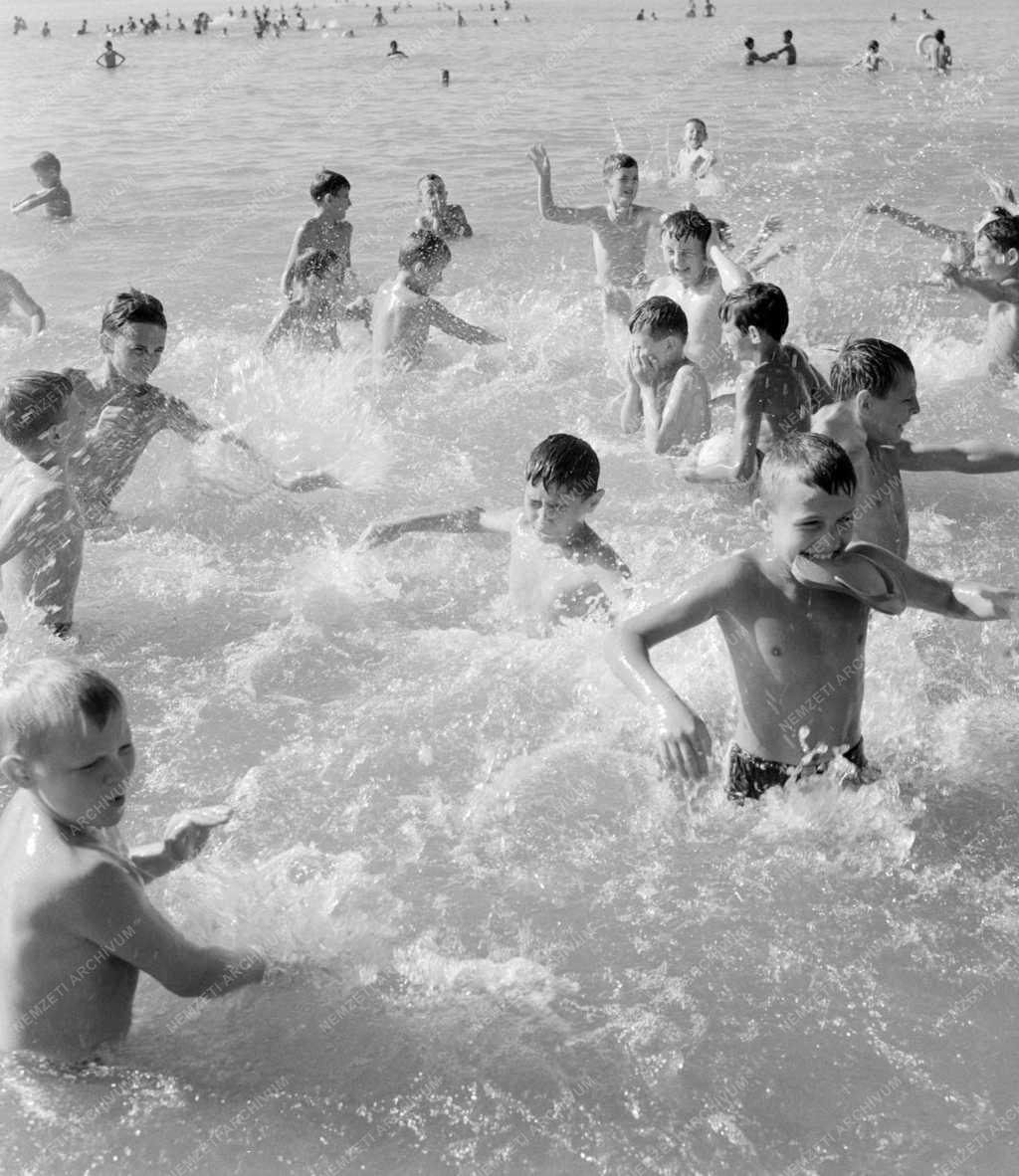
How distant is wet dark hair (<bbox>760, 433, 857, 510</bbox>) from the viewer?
3354 mm

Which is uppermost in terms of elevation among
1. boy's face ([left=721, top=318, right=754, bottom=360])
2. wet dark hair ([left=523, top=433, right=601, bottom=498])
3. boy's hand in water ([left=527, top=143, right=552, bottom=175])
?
boy's hand in water ([left=527, top=143, right=552, bottom=175])

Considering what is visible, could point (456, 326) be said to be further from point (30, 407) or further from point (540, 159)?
point (30, 407)

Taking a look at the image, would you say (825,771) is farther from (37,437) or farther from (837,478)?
(37,437)

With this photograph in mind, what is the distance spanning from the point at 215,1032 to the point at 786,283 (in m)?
7.98

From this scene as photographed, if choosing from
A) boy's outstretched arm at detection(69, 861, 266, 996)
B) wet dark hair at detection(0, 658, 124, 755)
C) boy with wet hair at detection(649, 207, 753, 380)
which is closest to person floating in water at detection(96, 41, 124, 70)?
boy with wet hair at detection(649, 207, 753, 380)

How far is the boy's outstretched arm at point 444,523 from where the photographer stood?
5.04 m

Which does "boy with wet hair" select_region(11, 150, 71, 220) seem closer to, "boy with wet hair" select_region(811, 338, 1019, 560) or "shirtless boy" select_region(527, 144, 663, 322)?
"shirtless boy" select_region(527, 144, 663, 322)

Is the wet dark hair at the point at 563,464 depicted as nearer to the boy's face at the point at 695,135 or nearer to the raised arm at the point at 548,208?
the raised arm at the point at 548,208

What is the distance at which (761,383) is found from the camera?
18.7 feet

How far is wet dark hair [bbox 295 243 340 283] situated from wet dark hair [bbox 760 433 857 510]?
5.19 m

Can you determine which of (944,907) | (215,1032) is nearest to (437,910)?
(215,1032)

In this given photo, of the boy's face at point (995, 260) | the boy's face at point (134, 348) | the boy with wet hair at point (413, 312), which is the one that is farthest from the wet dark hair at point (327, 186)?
the boy's face at point (995, 260)

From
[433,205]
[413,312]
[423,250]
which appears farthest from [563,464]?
[433,205]

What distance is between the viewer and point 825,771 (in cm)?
381
